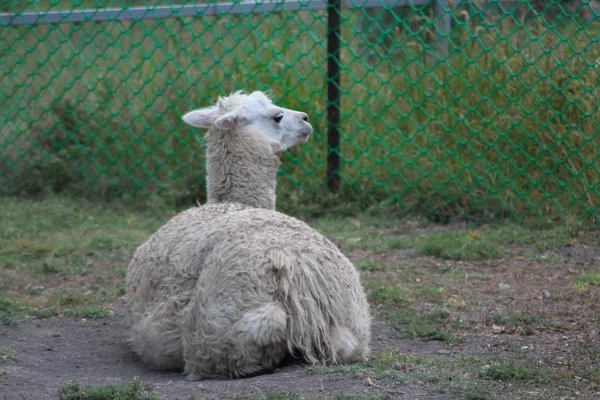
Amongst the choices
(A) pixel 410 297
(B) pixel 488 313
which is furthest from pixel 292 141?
(B) pixel 488 313

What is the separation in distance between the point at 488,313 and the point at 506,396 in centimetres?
144

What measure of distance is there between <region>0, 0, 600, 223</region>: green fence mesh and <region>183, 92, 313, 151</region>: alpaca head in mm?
1926

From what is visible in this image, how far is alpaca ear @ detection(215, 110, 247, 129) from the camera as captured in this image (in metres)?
4.58

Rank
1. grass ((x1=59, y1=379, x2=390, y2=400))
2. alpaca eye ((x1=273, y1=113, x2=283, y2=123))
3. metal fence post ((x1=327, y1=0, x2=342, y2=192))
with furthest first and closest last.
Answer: metal fence post ((x1=327, y1=0, x2=342, y2=192)) < alpaca eye ((x1=273, y1=113, x2=283, y2=123)) < grass ((x1=59, y1=379, x2=390, y2=400))

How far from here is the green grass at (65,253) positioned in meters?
5.06

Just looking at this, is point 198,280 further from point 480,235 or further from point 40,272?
point 480,235

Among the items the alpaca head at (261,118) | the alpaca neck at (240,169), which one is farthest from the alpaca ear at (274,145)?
the alpaca neck at (240,169)

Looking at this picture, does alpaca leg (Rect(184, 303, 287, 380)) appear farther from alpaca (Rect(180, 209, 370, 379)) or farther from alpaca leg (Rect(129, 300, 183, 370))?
alpaca leg (Rect(129, 300, 183, 370))

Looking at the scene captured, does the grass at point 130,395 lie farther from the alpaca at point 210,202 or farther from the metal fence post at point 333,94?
the metal fence post at point 333,94

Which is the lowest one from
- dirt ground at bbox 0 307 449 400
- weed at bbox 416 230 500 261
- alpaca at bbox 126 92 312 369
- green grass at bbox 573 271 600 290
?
dirt ground at bbox 0 307 449 400

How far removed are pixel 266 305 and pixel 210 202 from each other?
1.28 meters

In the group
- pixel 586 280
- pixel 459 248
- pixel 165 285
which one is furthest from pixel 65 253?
pixel 586 280

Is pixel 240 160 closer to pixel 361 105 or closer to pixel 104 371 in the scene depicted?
pixel 104 371

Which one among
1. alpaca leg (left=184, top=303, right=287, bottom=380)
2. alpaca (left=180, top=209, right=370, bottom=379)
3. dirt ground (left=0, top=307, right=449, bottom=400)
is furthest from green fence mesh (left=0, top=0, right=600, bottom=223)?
alpaca leg (left=184, top=303, right=287, bottom=380)
